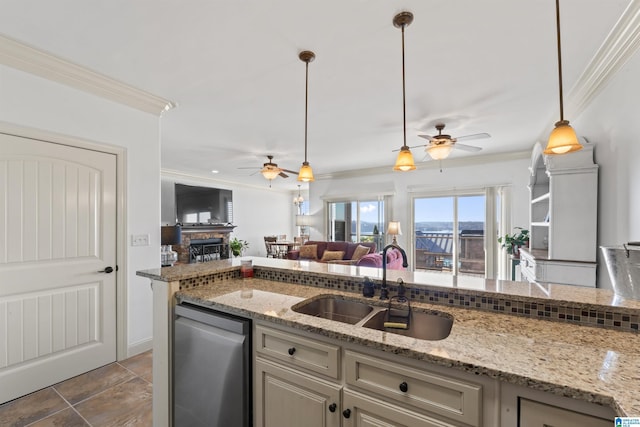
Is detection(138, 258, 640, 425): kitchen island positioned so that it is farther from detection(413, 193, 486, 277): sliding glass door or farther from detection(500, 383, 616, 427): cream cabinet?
detection(413, 193, 486, 277): sliding glass door

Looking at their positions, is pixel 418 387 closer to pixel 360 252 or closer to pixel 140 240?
pixel 140 240

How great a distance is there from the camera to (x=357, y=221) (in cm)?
732

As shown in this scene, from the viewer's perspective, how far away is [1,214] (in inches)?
80.2

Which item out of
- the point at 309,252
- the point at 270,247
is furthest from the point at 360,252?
the point at 270,247

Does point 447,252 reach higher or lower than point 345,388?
lower

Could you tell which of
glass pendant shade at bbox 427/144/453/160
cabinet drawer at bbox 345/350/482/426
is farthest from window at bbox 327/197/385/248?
cabinet drawer at bbox 345/350/482/426

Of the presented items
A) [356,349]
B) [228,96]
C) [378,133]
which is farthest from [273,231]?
[356,349]

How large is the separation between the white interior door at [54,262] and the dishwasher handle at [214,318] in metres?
1.35

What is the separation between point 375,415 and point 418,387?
224 mm

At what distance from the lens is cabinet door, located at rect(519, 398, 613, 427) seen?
795 millimetres

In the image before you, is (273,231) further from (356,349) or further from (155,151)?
(356,349)

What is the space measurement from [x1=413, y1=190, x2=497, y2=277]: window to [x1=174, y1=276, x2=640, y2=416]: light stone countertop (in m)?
4.60

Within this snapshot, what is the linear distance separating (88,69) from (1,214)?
1268 millimetres

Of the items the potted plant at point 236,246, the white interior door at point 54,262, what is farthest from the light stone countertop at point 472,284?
the potted plant at point 236,246
